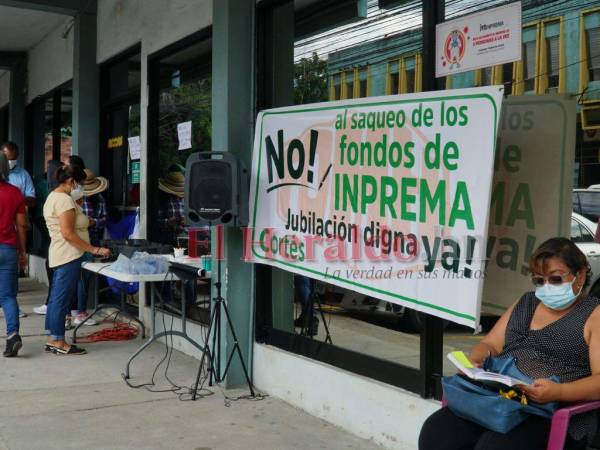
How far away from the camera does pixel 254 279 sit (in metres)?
5.57

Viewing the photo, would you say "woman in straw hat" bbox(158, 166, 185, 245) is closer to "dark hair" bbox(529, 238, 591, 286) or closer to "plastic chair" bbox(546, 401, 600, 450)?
"dark hair" bbox(529, 238, 591, 286)

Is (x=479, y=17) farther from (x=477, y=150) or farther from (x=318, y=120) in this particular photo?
(x=318, y=120)

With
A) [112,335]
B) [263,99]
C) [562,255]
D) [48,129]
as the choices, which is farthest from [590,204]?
[48,129]

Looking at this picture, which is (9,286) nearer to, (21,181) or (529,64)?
(21,181)

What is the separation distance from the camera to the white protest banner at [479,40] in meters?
3.59

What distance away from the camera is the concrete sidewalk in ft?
14.2

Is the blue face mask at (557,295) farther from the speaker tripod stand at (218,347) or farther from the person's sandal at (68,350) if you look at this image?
the person's sandal at (68,350)

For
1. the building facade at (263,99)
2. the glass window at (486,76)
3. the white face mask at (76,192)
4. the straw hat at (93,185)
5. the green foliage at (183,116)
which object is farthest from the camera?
the straw hat at (93,185)

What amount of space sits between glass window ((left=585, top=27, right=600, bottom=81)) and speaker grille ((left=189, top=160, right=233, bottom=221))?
8.13ft

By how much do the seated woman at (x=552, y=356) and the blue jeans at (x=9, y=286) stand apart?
14.4 feet

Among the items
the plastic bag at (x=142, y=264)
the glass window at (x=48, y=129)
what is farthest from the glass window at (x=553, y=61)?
the glass window at (x=48, y=129)

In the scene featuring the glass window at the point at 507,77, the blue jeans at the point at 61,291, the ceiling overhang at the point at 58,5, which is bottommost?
the blue jeans at the point at 61,291

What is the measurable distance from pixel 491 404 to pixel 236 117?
10.6 ft

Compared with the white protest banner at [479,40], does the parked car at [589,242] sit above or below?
below
